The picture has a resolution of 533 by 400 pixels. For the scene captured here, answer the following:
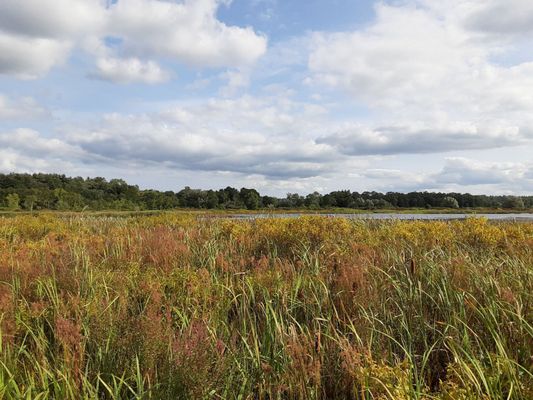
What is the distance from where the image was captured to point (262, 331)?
3.84 metres

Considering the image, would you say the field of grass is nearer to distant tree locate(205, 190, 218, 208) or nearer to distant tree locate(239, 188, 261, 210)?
distant tree locate(239, 188, 261, 210)

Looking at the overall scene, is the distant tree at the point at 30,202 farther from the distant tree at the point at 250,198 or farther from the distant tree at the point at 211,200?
the distant tree at the point at 250,198

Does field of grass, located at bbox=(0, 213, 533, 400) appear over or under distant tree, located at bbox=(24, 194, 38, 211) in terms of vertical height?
under

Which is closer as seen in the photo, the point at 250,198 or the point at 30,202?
the point at 30,202

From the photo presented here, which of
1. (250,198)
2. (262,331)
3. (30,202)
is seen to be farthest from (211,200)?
(262,331)

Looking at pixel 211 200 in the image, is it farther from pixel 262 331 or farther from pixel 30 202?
pixel 262 331

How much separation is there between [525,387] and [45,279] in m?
5.23

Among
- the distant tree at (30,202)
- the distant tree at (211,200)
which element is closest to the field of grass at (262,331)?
the distant tree at (211,200)

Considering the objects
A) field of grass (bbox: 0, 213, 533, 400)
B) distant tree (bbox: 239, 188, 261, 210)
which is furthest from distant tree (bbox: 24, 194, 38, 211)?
field of grass (bbox: 0, 213, 533, 400)

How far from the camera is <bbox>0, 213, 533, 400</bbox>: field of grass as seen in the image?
2504 millimetres

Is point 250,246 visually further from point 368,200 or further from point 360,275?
point 368,200

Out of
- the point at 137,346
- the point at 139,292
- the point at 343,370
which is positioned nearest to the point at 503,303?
the point at 343,370

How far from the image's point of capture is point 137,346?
3.02 meters

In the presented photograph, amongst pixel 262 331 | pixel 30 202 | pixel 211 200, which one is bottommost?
pixel 262 331
